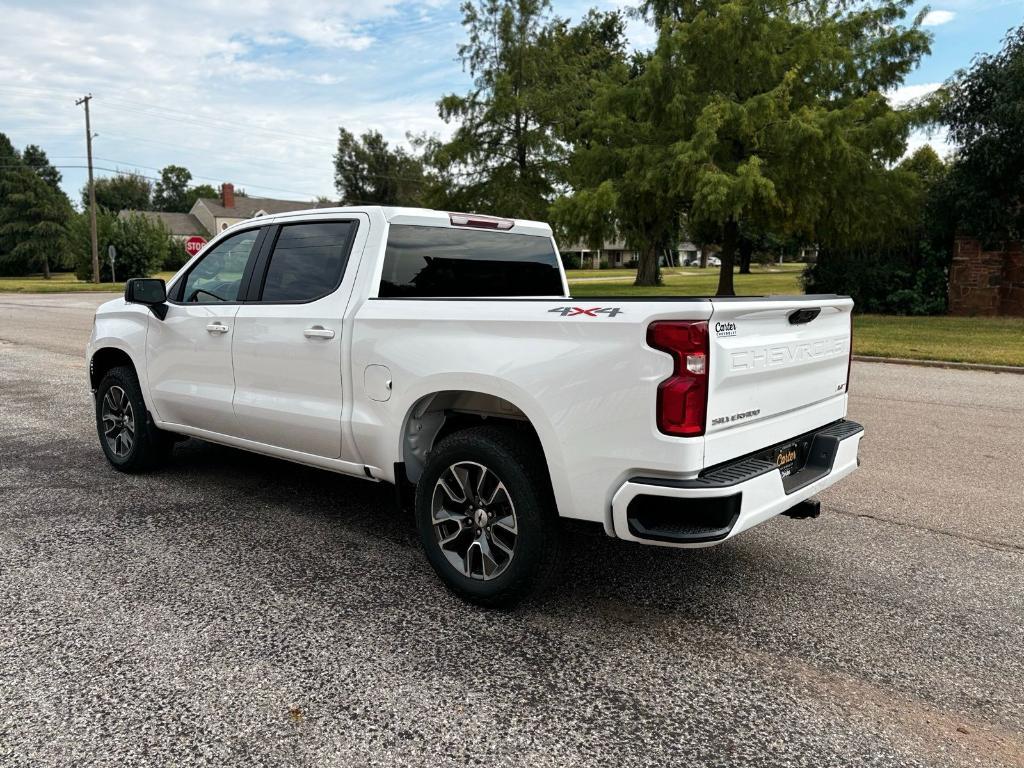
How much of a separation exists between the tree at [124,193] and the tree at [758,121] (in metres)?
105

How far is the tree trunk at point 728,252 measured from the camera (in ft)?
71.0

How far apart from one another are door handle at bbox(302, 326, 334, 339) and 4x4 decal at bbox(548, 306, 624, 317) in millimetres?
1464

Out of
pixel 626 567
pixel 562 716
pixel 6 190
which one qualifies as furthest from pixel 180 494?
pixel 6 190

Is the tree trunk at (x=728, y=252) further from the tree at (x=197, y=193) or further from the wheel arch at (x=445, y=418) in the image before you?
the tree at (x=197, y=193)

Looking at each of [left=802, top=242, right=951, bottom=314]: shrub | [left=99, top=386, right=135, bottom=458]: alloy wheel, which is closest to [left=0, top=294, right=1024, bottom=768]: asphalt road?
[left=99, top=386, right=135, bottom=458]: alloy wheel

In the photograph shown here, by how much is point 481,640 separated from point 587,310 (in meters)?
1.46

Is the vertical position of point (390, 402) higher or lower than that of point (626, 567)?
higher

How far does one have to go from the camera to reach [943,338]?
15742 mm

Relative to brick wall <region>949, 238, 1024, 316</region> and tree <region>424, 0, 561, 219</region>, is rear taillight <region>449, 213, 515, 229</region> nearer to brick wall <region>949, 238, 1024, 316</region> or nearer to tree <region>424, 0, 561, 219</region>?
brick wall <region>949, 238, 1024, 316</region>

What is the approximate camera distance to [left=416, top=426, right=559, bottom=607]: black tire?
3477 mm

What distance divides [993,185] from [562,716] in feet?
66.9

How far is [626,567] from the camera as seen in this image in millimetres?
4273

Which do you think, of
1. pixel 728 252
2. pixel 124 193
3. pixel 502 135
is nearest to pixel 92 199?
pixel 502 135

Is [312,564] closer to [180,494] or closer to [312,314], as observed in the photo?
[312,314]
